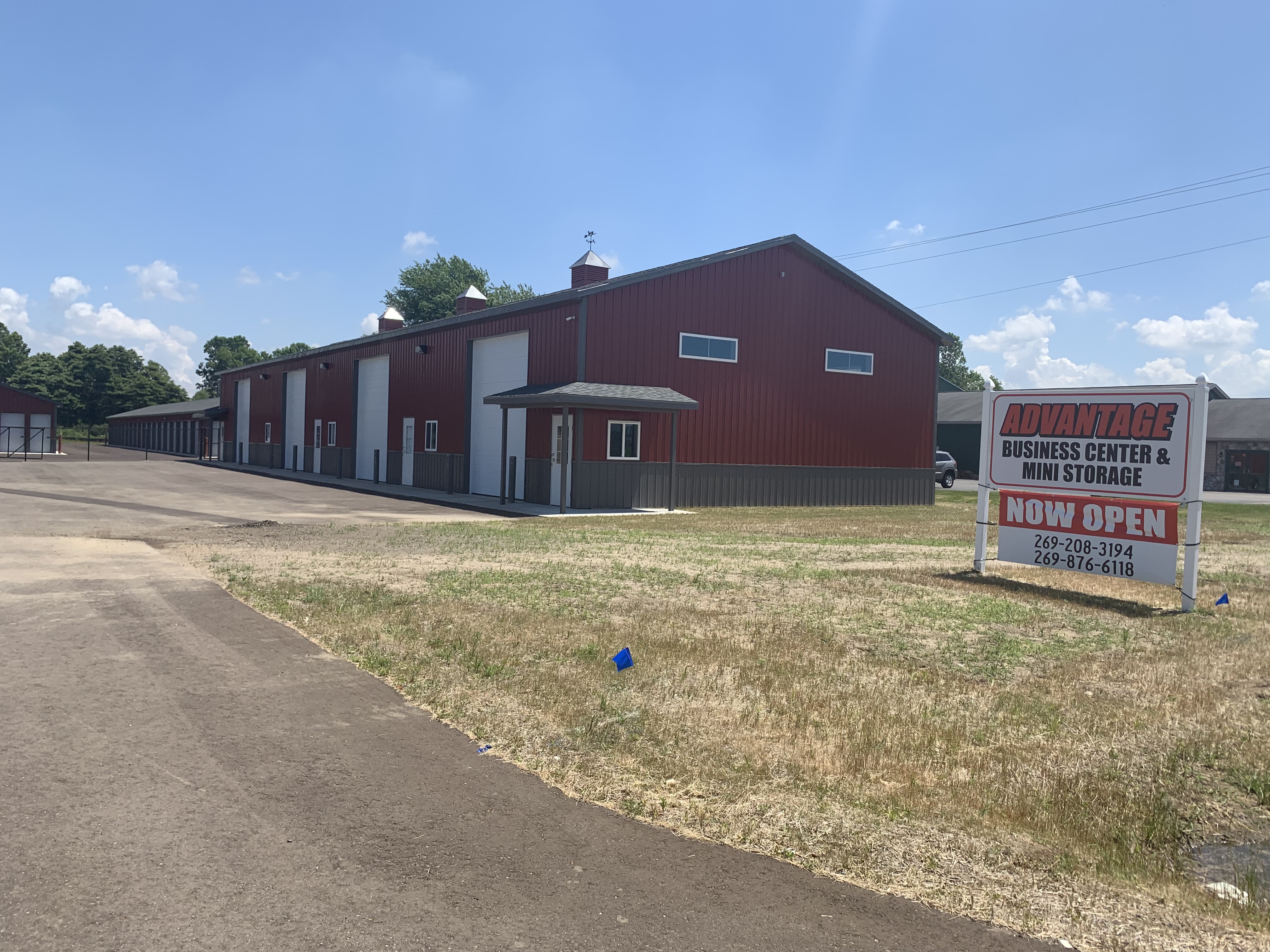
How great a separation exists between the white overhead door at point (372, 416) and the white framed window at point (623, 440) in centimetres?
1426

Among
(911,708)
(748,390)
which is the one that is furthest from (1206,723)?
(748,390)

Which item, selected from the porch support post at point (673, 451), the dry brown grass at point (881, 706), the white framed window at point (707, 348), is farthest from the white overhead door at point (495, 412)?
the dry brown grass at point (881, 706)

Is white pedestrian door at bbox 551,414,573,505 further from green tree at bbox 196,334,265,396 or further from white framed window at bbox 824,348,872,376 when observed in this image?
green tree at bbox 196,334,265,396

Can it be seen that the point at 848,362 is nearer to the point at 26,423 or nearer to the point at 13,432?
the point at 13,432

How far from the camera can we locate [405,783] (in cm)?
500

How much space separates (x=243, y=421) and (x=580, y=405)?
1618 inches

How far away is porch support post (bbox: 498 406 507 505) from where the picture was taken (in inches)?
1034

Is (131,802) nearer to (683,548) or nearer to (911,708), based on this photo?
(911,708)

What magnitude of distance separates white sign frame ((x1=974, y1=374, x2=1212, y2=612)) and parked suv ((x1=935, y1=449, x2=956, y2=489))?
35.4 meters

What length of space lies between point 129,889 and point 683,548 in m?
12.6

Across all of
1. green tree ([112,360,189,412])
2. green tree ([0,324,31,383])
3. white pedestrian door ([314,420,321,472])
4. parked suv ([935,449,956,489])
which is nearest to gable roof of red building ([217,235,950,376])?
white pedestrian door ([314,420,321,472])

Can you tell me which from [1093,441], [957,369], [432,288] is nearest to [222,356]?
[432,288]

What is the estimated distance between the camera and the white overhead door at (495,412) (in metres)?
28.9

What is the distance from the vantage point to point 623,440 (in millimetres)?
27047
